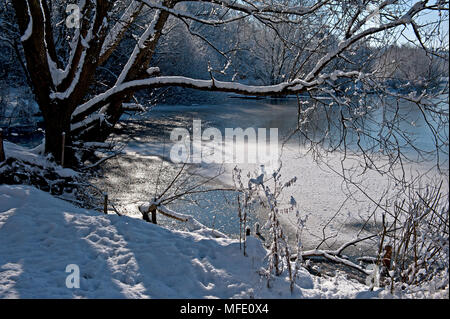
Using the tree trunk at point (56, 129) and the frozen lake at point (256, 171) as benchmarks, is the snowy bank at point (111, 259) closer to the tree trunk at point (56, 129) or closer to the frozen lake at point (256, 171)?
the frozen lake at point (256, 171)

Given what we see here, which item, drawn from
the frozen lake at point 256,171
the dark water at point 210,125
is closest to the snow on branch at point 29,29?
the dark water at point 210,125

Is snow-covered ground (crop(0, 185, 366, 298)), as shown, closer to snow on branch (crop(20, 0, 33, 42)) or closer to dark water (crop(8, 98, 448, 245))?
dark water (crop(8, 98, 448, 245))

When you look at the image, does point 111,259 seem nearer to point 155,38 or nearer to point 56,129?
point 56,129

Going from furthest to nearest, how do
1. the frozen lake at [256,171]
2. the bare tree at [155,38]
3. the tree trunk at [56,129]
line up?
the frozen lake at [256,171] → the tree trunk at [56,129] → the bare tree at [155,38]

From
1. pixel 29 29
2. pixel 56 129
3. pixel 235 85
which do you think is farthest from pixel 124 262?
pixel 29 29

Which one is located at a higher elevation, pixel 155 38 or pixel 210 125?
pixel 155 38

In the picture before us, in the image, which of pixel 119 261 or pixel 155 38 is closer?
pixel 119 261

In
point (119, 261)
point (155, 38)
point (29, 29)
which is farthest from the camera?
point (155, 38)

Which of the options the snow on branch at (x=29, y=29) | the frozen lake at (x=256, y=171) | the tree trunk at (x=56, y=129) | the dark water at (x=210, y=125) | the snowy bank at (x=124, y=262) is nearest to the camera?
the snowy bank at (x=124, y=262)

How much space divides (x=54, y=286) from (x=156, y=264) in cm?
87

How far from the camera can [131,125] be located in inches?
635

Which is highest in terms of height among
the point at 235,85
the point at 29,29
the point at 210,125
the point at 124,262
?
the point at 29,29

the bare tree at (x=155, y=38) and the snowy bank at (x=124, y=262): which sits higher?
the bare tree at (x=155, y=38)

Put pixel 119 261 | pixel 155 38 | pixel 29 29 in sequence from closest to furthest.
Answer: pixel 119 261 → pixel 29 29 → pixel 155 38
